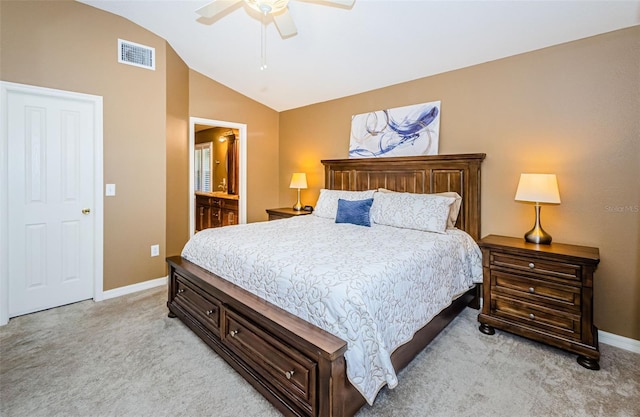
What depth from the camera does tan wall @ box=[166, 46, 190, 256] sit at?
382 cm

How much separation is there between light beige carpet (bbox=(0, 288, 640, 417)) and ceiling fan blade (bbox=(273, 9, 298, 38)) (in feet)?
Answer: 8.38

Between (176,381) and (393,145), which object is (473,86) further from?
(176,381)

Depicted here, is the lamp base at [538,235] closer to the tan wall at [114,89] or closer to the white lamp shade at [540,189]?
the white lamp shade at [540,189]

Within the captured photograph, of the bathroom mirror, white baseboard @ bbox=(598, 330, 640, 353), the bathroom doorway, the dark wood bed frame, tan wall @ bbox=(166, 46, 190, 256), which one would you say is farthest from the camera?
the bathroom mirror

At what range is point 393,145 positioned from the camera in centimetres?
381

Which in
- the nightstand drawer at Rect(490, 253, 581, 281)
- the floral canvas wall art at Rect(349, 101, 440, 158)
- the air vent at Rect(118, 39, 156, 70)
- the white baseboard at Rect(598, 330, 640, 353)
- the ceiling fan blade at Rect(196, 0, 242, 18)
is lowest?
the white baseboard at Rect(598, 330, 640, 353)

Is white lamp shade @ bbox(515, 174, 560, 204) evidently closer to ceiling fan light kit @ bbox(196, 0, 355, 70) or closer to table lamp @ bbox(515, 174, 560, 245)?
table lamp @ bbox(515, 174, 560, 245)

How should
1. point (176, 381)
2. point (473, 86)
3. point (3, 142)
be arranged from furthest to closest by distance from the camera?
point (473, 86)
point (3, 142)
point (176, 381)

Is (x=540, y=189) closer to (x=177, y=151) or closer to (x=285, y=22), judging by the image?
(x=285, y=22)

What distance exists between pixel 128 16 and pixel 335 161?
2848 mm

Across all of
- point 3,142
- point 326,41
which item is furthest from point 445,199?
point 3,142

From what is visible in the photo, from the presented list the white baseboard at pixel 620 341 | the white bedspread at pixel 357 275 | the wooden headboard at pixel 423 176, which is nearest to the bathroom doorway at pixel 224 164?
the wooden headboard at pixel 423 176

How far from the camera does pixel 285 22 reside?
94.1 inches

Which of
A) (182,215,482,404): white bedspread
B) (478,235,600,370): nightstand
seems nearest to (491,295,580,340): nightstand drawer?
(478,235,600,370): nightstand
